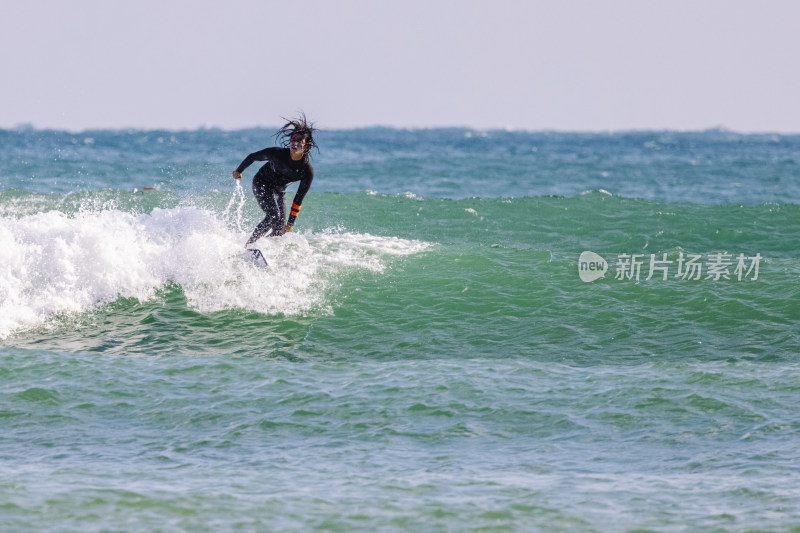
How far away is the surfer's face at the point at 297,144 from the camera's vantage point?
1118 centimetres

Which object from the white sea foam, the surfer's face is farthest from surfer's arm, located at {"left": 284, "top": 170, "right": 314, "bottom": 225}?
the white sea foam

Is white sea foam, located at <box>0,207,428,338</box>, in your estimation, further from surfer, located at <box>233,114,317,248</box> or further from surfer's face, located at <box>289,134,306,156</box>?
surfer's face, located at <box>289,134,306,156</box>

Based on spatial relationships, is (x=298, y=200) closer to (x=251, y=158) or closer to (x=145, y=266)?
(x=251, y=158)

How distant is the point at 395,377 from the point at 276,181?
421cm

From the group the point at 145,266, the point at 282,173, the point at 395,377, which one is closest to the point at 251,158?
the point at 282,173

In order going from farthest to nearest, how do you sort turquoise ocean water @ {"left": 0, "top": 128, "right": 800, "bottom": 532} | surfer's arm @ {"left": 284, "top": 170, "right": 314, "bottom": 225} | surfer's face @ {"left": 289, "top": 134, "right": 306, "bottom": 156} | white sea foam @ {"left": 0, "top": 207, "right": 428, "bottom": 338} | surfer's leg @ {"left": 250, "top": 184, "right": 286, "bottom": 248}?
surfer's leg @ {"left": 250, "top": 184, "right": 286, "bottom": 248} < surfer's arm @ {"left": 284, "top": 170, "right": 314, "bottom": 225} < surfer's face @ {"left": 289, "top": 134, "right": 306, "bottom": 156} < white sea foam @ {"left": 0, "top": 207, "right": 428, "bottom": 338} < turquoise ocean water @ {"left": 0, "top": 128, "right": 800, "bottom": 532}

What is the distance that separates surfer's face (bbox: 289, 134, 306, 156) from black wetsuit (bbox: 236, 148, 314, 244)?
0.18 m

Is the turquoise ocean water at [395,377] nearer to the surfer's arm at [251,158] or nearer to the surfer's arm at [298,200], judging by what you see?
the surfer's arm at [298,200]

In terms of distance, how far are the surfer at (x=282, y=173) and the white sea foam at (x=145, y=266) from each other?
2.10ft

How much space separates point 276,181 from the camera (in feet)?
38.5

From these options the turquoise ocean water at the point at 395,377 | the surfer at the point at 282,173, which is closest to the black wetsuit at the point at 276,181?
the surfer at the point at 282,173

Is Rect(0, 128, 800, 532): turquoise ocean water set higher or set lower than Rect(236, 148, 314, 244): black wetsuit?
lower

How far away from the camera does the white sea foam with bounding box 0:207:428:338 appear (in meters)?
11.1

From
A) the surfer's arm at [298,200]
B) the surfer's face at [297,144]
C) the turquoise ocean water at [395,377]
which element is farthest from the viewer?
the surfer's arm at [298,200]
